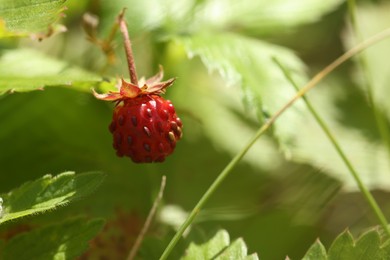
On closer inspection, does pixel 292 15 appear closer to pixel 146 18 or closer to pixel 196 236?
pixel 146 18

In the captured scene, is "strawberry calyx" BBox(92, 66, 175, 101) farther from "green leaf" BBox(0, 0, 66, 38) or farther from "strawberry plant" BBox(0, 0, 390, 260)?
"green leaf" BBox(0, 0, 66, 38)

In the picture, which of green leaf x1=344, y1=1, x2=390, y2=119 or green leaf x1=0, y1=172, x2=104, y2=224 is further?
green leaf x1=344, y1=1, x2=390, y2=119

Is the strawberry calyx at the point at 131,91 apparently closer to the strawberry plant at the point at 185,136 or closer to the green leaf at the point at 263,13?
the strawberry plant at the point at 185,136

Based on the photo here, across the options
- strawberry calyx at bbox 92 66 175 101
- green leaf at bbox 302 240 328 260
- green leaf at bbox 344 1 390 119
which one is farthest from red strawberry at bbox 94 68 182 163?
green leaf at bbox 344 1 390 119

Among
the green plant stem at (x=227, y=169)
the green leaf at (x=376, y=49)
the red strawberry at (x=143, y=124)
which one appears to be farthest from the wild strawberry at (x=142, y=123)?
the green leaf at (x=376, y=49)

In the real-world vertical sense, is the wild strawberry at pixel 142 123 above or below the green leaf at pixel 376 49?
above

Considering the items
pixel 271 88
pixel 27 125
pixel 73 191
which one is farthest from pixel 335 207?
pixel 73 191
